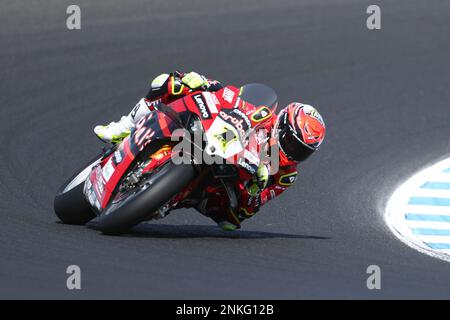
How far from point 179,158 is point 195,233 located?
117 cm

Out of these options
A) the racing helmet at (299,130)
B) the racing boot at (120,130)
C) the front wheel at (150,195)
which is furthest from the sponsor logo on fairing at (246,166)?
the racing boot at (120,130)

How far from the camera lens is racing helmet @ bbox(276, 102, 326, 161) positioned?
29.6 ft

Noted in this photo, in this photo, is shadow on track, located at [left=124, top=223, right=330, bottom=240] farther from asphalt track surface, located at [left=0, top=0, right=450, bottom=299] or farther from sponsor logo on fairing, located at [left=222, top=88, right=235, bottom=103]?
sponsor logo on fairing, located at [left=222, top=88, right=235, bottom=103]

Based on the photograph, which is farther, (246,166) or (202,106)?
(202,106)

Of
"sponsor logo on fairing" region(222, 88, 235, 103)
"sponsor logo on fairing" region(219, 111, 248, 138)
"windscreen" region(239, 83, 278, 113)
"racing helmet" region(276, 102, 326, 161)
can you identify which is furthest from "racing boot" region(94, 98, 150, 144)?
"racing helmet" region(276, 102, 326, 161)

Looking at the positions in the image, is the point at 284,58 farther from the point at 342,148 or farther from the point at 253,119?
the point at 253,119

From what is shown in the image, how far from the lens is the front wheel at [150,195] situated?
8555mm

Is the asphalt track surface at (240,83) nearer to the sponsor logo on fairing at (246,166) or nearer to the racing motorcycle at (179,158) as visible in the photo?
the racing motorcycle at (179,158)

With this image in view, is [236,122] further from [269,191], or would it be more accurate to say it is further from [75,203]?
[75,203]

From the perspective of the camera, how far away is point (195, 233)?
9719 millimetres

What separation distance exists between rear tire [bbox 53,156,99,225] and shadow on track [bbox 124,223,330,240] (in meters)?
0.44

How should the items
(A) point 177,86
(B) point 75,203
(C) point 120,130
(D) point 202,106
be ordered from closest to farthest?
(D) point 202,106
(A) point 177,86
(C) point 120,130
(B) point 75,203

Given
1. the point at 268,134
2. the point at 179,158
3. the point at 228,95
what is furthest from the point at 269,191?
the point at 179,158

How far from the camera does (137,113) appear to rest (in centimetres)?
952
